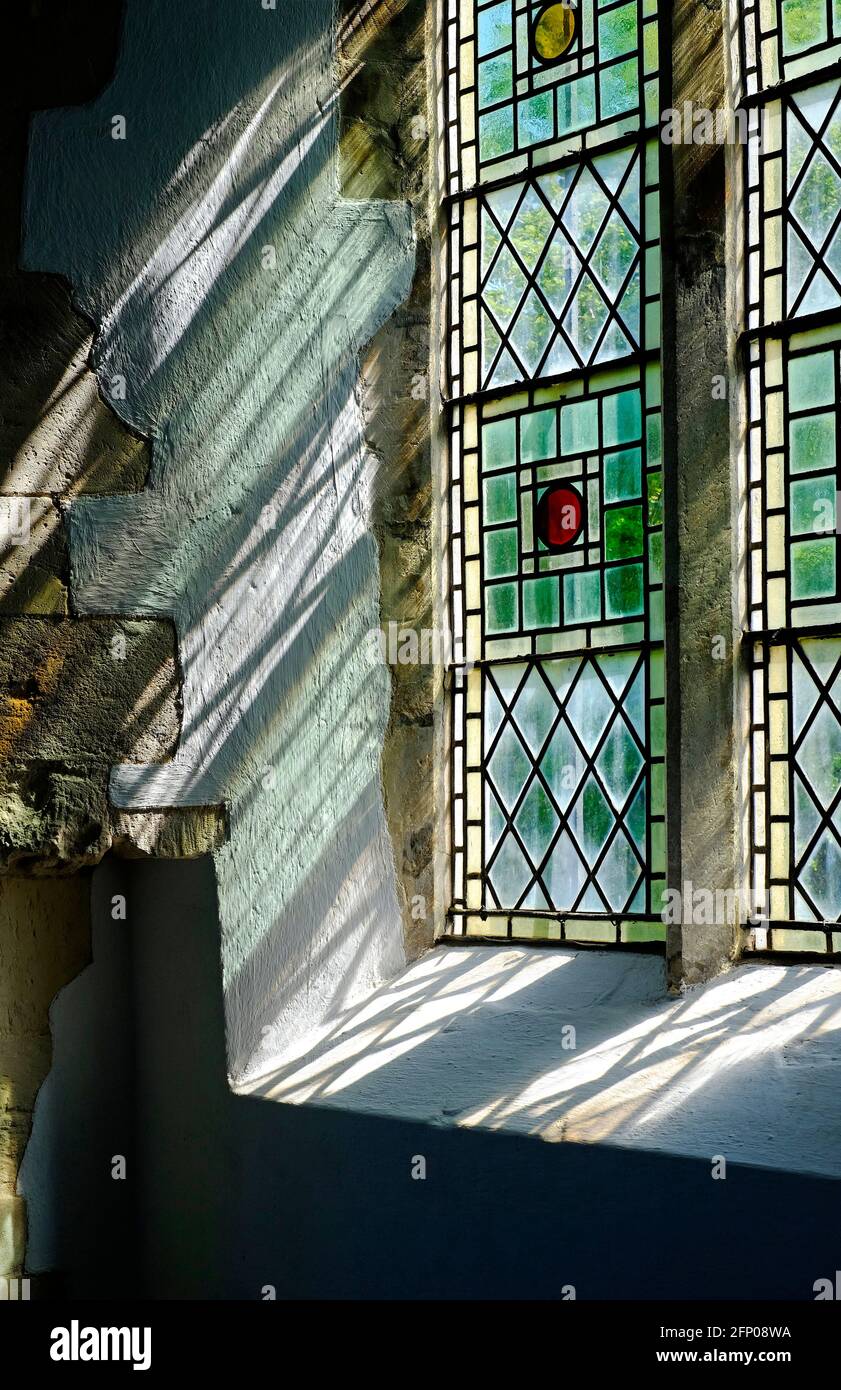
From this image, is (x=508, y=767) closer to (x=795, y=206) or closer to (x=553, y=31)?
(x=795, y=206)

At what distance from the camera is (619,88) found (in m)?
4.38

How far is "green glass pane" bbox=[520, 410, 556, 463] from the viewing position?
14.8ft

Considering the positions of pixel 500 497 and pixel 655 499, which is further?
pixel 500 497

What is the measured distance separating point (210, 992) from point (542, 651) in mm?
1388

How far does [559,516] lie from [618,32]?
4.62ft

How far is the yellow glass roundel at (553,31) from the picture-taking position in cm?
453

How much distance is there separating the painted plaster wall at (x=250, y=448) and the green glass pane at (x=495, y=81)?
479 millimetres

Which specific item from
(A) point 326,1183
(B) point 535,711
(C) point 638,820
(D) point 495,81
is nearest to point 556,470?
(B) point 535,711

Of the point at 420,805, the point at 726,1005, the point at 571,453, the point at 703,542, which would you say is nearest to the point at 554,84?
the point at 571,453

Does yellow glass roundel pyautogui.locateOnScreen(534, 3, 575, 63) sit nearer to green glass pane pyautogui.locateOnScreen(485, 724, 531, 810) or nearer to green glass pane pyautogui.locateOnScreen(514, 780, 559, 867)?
green glass pane pyautogui.locateOnScreen(485, 724, 531, 810)

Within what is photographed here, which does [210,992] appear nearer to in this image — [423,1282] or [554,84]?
[423,1282]

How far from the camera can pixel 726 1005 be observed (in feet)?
11.9

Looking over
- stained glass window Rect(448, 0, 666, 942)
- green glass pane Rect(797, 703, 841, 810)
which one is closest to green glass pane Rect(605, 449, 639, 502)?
stained glass window Rect(448, 0, 666, 942)

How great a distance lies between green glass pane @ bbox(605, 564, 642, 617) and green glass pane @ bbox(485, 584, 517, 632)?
1.23 ft
